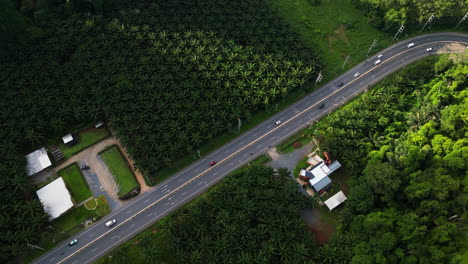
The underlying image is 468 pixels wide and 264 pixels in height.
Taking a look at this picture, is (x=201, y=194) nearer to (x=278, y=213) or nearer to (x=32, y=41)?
(x=278, y=213)

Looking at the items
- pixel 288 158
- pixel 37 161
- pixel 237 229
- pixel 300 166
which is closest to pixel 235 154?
pixel 288 158

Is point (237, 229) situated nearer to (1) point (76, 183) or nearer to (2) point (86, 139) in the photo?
(1) point (76, 183)

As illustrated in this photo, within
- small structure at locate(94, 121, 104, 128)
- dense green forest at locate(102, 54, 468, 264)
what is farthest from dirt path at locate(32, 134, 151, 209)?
dense green forest at locate(102, 54, 468, 264)

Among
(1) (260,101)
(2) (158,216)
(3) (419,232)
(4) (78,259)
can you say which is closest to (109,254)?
(4) (78,259)

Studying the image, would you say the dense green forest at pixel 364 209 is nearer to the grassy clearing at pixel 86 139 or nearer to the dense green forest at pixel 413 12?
the grassy clearing at pixel 86 139

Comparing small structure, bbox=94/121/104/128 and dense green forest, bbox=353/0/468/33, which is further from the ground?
small structure, bbox=94/121/104/128

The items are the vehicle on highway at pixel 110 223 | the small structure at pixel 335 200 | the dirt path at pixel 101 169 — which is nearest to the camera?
the vehicle on highway at pixel 110 223

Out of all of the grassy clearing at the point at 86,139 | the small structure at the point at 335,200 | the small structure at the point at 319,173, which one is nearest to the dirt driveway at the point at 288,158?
the small structure at the point at 319,173

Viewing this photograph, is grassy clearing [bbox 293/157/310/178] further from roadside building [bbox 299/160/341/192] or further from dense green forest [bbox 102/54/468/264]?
dense green forest [bbox 102/54/468/264]
